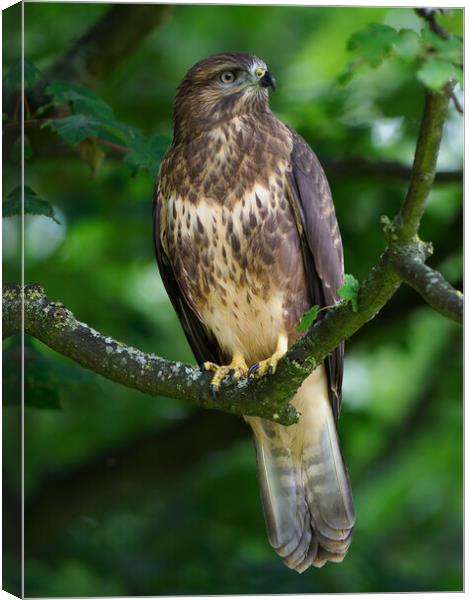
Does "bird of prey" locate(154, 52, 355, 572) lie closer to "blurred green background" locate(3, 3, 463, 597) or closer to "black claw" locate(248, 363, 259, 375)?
"black claw" locate(248, 363, 259, 375)

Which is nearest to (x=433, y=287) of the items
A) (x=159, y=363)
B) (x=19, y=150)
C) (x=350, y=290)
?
(x=350, y=290)

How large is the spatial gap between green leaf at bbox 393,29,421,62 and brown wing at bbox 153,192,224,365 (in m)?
1.93

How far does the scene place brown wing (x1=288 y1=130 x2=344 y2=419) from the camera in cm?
461

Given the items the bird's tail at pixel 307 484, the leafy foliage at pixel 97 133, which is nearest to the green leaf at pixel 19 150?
the leafy foliage at pixel 97 133

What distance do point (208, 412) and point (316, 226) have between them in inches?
82.4

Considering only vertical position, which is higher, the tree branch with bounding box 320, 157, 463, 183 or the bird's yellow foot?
the tree branch with bounding box 320, 157, 463, 183

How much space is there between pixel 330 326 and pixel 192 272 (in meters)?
1.25

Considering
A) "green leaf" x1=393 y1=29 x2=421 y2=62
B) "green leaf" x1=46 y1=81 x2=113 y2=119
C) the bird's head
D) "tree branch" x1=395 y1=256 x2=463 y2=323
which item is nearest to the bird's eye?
the bird's head

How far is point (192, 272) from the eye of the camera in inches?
188

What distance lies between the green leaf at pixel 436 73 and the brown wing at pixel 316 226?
160 centimetres

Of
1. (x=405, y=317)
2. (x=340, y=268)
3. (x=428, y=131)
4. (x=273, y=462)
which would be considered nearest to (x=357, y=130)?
(x=405, y=317)

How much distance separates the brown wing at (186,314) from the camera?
4.94m

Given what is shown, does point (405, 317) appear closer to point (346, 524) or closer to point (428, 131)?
point (346, 524)

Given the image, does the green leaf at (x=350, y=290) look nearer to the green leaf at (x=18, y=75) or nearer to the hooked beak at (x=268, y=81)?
the hooked beak at (x=268, y=81)
